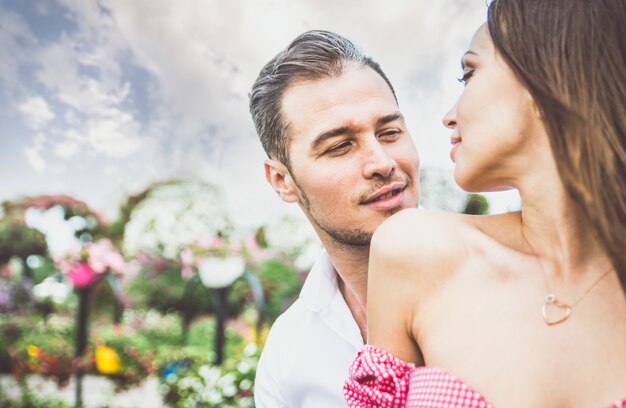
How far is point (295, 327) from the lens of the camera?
7.67 feet

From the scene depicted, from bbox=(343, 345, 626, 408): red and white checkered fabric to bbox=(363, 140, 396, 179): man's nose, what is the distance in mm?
829

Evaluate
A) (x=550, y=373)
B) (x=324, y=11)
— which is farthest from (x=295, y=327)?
(x=324, y=11)

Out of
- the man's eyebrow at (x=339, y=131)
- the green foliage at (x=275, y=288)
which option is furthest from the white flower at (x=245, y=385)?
the green foliage at (x=275, y=288)

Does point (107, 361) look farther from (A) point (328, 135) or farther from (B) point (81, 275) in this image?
(A) point (328, 135)

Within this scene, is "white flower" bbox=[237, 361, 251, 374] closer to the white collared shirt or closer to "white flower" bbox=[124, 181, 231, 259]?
the white collared shirt

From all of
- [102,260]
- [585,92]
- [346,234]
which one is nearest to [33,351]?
[102,260]

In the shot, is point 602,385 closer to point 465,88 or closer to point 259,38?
point 465,88

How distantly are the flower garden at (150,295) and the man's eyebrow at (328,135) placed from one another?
10.3 feet

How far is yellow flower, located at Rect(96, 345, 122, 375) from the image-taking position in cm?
739

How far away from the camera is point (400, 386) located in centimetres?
119

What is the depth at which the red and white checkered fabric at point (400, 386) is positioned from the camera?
1064mm

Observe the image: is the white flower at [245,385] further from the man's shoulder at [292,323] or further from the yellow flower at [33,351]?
the yellow flower at [33,351]

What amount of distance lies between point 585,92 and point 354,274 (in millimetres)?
1316

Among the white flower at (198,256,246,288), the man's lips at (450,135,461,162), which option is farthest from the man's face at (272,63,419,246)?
the white flower at (198,256,246,288)
